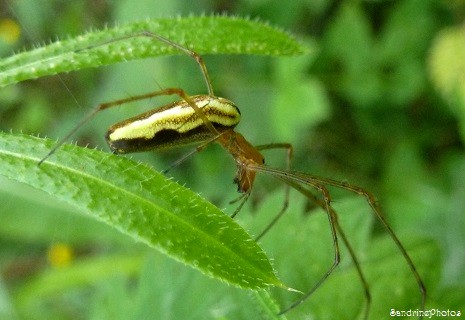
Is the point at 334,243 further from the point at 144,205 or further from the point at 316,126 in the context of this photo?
the point at 316,126

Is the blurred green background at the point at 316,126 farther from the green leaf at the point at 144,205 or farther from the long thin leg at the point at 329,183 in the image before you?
the green leaf at the point at 144,205

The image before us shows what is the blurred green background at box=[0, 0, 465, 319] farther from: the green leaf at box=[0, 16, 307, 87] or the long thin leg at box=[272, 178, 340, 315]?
the green leaf at box=[0, 16, 307, 87]

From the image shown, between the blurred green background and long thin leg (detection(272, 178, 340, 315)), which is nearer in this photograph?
long thin leg (detection(272, 178, 340, 315))

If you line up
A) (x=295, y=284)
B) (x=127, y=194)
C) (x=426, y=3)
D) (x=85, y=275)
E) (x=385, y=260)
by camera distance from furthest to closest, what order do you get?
1. (x=426, y=3)
2. (x=85, y=275)
3. (x=385, y=260)
4. (x=295, y=284)
5. (x=127, y=194)

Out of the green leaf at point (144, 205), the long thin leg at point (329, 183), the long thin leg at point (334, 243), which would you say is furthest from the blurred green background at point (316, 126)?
the green leaf at point (144, 205)

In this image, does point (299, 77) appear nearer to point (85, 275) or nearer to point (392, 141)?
point (392, 141)

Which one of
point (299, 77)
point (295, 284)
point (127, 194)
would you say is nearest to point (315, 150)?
point (299, 77)

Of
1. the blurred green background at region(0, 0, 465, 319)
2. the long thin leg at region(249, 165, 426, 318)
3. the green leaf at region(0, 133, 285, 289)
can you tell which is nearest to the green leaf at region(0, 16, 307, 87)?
the green leaf at region(0, 133, 285, 289)
